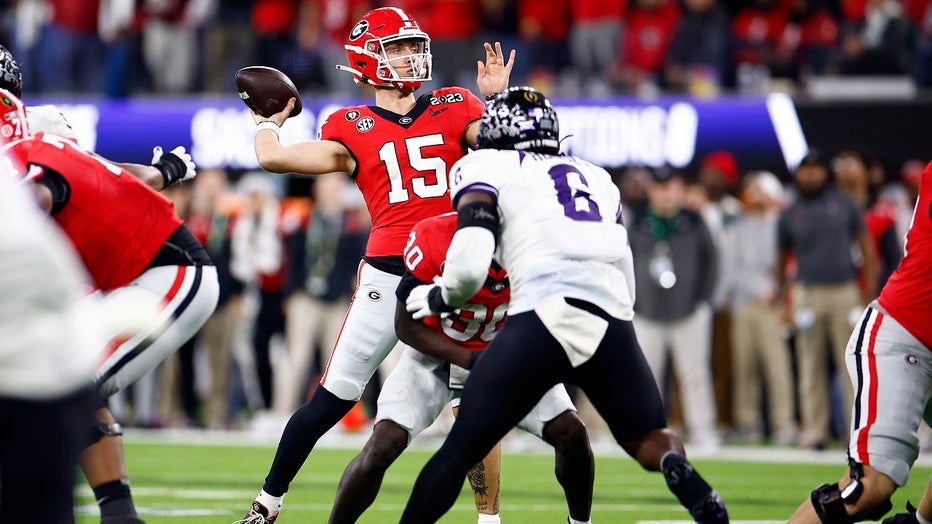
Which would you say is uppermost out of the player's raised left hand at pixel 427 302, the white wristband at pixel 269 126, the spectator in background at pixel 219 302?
the white wristband at pixel 269 126

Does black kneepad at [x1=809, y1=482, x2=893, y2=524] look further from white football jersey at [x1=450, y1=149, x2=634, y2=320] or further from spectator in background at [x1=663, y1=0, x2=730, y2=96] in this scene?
spectator in background at [x1=663, y1=0, x2=730, y2=96]

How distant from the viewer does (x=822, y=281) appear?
10.5 meters

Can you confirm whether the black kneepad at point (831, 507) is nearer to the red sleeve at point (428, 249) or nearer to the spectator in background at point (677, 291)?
the red sleeve at point (428, 249)

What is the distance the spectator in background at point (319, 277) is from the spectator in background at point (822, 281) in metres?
3.81

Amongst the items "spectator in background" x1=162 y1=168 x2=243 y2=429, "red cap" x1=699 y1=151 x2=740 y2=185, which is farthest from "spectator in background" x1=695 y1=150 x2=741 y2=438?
"spectator in background" x1=162 y1=168 x2=243 y2=429

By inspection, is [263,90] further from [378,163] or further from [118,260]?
[118,260]

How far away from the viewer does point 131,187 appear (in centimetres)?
488

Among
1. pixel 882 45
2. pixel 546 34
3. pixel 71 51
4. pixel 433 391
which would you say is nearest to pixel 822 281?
pixel 882 45

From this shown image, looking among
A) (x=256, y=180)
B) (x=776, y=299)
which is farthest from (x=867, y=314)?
Answer: (x=256, y=180)

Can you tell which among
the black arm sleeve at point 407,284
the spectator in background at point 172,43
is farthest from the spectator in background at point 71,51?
the black arm sleeve at point 407,284

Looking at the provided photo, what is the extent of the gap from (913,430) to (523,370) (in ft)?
5.24

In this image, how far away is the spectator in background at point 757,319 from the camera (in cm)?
1137

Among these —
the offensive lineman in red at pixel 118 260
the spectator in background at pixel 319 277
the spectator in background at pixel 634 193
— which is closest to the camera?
the offensive lineman in red at pixel 118 260

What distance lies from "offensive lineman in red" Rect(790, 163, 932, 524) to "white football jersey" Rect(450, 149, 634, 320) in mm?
1076
